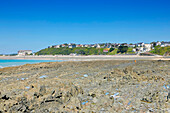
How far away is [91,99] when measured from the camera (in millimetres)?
5719

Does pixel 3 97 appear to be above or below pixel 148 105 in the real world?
above

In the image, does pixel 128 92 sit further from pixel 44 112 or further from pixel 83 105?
pixel 44 112

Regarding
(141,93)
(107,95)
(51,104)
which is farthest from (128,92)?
(51,104)

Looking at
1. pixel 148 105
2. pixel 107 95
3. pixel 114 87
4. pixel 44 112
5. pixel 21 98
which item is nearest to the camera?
pixel 44 112

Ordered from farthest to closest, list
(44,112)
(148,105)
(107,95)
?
(107,95), (148,105), (44,112)

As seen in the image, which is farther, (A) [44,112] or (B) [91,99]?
(B) [91,99]

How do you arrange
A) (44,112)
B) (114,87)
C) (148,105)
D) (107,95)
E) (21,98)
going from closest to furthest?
(44,112)
(148,105)
(21,98)
(107,95)
(114,87)

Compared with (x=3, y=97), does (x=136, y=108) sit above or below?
below

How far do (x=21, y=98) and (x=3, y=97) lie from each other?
26.6 inches

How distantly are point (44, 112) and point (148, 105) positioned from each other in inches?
125

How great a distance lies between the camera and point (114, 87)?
7336mm

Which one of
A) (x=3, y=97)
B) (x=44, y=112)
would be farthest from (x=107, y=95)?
(x=3, y=97)

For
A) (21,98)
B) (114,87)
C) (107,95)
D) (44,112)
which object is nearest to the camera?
(44,112)

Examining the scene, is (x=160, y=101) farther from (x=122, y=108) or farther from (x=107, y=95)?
(x=107, y=95)
